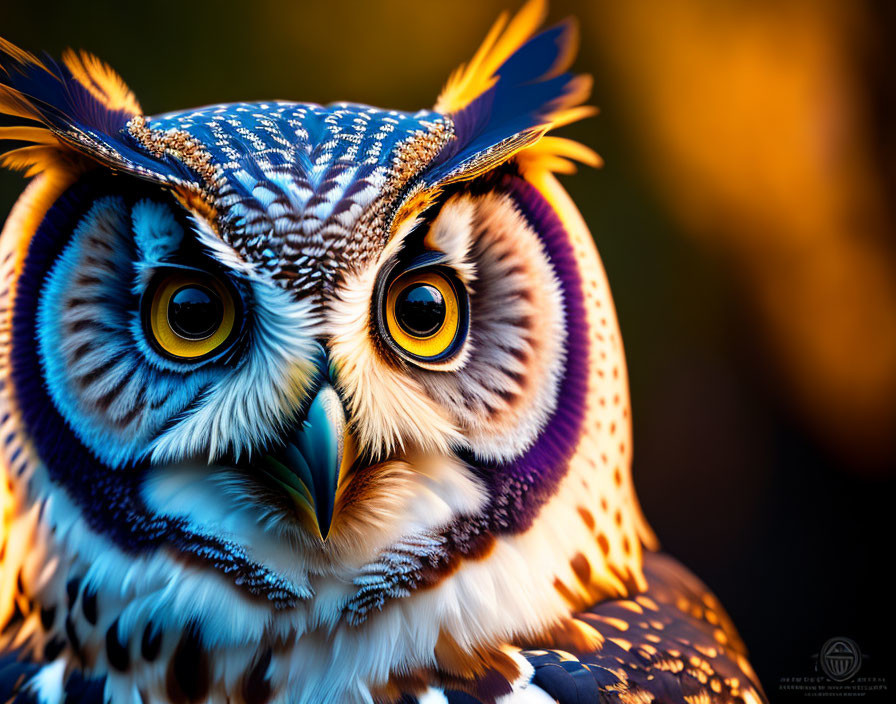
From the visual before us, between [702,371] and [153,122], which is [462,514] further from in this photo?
[702,371]

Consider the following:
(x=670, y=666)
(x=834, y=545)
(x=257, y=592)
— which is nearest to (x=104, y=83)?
(x=257, y=592)

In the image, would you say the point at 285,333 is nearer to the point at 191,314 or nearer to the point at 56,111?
the point at 191,314

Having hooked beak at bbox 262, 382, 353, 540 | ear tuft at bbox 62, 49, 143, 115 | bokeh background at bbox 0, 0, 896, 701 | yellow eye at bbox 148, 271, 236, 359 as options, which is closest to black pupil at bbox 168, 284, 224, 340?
yellow eye at bbox 148, 271, 236, 359

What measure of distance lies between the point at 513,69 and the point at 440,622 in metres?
0.58

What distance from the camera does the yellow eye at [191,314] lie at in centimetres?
65

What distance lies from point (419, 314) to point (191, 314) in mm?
191

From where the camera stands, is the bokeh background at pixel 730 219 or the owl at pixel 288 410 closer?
the owl at pixel 288 410

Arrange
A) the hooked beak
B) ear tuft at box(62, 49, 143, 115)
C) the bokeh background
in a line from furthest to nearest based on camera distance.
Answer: the bokeh background, ear tuft at box(62, 49, 143, 115), the hooked beak

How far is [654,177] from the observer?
74.4 inches

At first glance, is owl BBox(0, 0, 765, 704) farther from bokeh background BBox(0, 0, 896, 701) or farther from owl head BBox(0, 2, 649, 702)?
bokeh background BBox(0, 0, 896, 701)

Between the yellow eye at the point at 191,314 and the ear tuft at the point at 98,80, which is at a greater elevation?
the ear tuft at the point at 98,80

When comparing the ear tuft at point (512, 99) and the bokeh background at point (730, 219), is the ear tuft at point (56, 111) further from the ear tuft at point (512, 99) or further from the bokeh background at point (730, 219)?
the bokeh background at point (730, 219)

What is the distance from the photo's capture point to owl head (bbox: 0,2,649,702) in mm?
629

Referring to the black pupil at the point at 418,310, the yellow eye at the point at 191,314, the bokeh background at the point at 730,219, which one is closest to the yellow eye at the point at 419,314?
the black pupil at the point at 418,310
